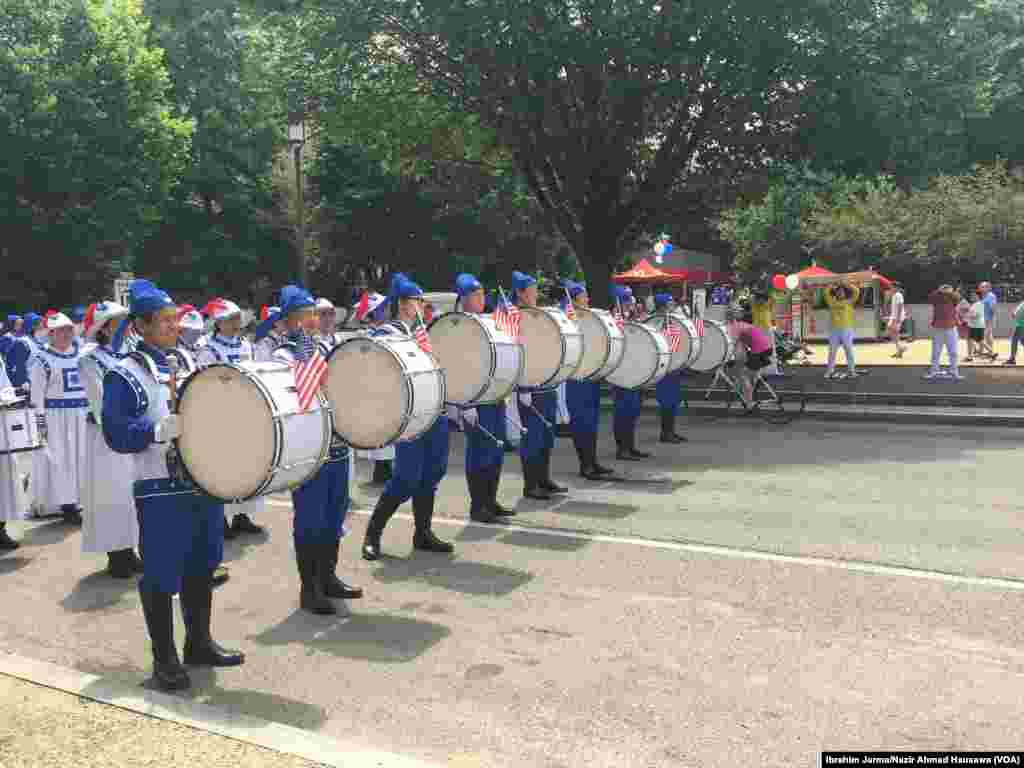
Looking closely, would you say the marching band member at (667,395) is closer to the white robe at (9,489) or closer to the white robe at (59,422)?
the white robe at (59,422)

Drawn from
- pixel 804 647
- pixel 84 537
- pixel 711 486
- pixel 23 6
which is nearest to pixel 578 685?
pixel 804 647

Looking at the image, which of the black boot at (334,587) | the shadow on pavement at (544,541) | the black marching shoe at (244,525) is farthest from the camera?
the black marching shoe at (244,525)

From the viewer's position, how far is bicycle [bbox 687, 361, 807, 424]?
15.3 metres

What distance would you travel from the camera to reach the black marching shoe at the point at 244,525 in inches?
346

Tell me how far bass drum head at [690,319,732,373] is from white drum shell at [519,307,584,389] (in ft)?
16.0

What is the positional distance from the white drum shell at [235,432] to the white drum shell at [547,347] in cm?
408

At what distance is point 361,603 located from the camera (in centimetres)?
673

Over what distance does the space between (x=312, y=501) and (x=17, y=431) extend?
3.24 metres

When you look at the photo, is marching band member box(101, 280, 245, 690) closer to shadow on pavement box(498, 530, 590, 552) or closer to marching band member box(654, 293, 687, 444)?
shadow on pavement box(498, 530, 590, 552)

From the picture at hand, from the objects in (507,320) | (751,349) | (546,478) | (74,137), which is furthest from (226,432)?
(74,137)

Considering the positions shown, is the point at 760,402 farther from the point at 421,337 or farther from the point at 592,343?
the point at 421,337

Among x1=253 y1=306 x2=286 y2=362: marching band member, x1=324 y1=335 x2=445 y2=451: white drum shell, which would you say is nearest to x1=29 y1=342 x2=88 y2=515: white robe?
x1=253 y1=306 x2=286 y2=362: marching band member

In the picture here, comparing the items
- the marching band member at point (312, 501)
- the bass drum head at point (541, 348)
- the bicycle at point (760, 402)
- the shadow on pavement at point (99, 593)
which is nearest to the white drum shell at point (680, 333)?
the bicycle at point (760, 402)

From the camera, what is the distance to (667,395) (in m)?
13.3
